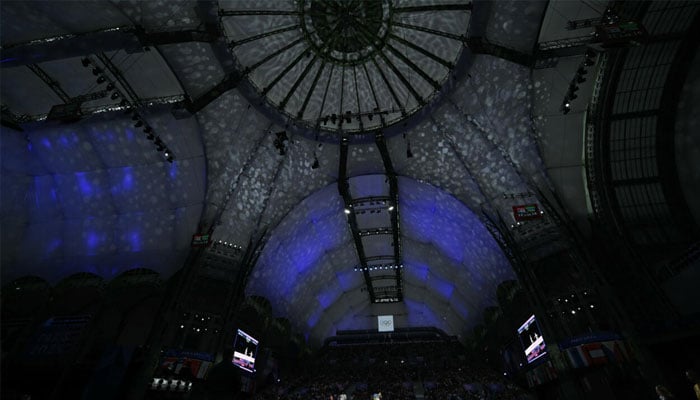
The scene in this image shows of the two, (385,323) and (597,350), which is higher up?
(385,323)

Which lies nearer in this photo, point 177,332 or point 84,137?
point 177,332

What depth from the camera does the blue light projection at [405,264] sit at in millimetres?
26422

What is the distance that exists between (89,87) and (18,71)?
3.53 m

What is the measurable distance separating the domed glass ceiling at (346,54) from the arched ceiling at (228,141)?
0.42 feet

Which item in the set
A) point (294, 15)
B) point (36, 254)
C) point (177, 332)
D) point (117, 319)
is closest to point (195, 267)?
point (177, 332)

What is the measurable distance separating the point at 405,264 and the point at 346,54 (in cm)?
2346

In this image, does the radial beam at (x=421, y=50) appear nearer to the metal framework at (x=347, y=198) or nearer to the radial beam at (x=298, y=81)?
the radial beam at (x=298, y=81)

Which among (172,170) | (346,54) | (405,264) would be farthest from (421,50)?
(405,264)

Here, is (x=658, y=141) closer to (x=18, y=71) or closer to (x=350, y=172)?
(x=350, y=172)

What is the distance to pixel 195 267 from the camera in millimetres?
21672

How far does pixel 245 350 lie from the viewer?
2375cm

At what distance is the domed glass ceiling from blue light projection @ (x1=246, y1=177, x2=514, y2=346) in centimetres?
618

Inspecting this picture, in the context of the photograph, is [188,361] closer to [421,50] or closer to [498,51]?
[421,50]

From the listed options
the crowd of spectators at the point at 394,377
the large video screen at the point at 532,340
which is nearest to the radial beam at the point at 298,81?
the crowd of spectators at the point at 394,377
